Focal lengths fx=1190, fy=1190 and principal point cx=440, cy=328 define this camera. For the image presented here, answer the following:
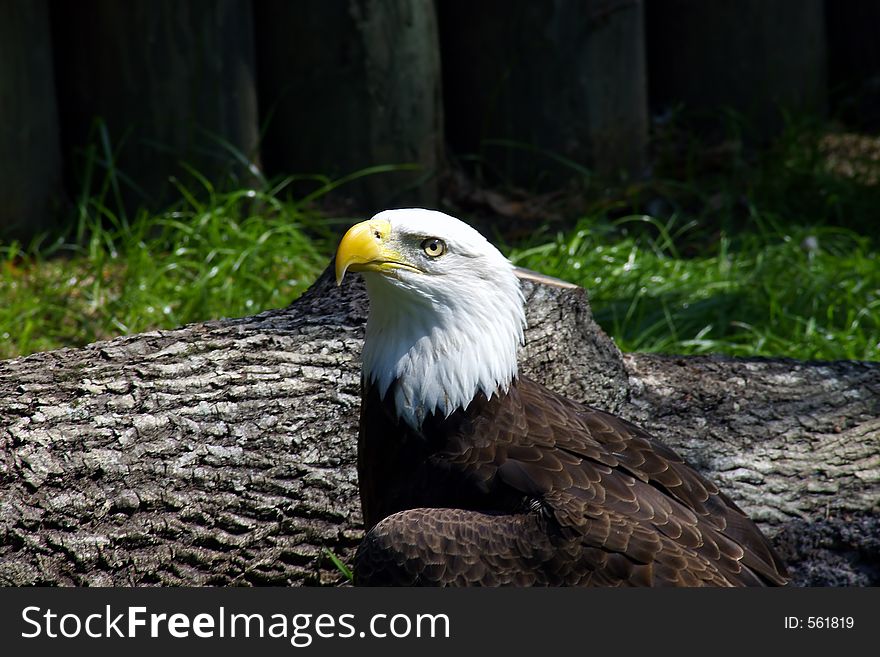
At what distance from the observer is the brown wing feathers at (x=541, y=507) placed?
9.48 ft

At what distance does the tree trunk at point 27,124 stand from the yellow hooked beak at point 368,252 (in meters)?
3.16

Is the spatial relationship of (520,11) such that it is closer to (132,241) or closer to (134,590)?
(132,241)

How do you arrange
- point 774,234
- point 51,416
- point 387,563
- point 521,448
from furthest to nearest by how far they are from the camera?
point 774,234
point 51,416
point 521,448
point 387,563

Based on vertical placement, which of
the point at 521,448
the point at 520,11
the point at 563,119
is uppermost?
the point at 520,11

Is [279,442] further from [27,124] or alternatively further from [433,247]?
[27,124]

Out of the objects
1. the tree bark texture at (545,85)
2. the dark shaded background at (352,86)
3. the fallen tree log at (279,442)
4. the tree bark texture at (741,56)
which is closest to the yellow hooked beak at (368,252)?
the fallen tree log at (279,442)

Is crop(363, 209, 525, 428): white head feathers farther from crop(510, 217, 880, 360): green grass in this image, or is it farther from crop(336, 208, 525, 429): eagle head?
crop(510, 217, 880, 360): green grass

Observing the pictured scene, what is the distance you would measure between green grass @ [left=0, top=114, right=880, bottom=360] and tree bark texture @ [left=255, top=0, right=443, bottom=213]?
0.15 meters

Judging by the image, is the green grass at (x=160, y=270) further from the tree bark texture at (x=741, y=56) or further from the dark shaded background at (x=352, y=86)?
the tree bark texture at (x=741, y=56)

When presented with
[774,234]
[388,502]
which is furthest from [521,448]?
[774,234]

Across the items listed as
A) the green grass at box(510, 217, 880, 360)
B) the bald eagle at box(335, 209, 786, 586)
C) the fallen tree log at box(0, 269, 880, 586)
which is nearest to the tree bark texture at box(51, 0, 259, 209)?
the green grass at box(510, 217, 880, 360)

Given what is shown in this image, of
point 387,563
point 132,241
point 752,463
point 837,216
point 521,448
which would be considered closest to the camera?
point 387,563

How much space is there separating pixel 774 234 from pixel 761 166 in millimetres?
759

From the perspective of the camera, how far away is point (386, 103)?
19.2 ft
